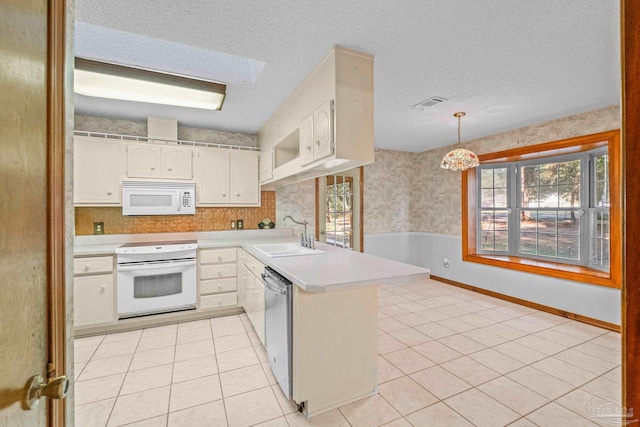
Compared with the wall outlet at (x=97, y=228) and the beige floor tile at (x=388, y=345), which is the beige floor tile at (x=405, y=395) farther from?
the wall outlet at (x=97, y=228)

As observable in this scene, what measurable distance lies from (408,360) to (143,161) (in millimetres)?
3735

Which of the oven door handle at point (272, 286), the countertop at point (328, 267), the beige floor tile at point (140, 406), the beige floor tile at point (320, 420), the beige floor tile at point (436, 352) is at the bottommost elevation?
the beige floor tile at point (320, 420)

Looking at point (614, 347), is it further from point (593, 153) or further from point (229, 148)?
point (229, 148)

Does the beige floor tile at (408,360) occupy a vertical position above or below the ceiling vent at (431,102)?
below

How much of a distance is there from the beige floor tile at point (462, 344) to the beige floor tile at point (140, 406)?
2.55 m

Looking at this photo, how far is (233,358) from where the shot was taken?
2580 millimetres

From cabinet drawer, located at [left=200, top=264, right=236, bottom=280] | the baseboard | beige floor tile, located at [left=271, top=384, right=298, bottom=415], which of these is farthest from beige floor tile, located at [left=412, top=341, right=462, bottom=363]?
cabinet drawer, located at [left=200, top=264, right=236, bottom=280]

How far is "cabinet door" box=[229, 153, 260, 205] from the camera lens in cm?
398

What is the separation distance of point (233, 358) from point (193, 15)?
2.71 meters

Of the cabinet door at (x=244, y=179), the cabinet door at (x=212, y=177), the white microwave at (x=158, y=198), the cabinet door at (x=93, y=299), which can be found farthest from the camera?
the cabinet door at (x=244, y=179)

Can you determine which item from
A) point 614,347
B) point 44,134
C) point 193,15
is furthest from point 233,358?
point 614,347

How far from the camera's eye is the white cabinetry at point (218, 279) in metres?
3.46

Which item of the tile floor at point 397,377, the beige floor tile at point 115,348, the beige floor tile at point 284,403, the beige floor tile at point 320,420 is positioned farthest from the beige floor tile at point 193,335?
the beige floor tile at point 320,420

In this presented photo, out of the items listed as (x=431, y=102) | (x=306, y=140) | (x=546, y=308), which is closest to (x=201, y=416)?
(x=306, y=140)
